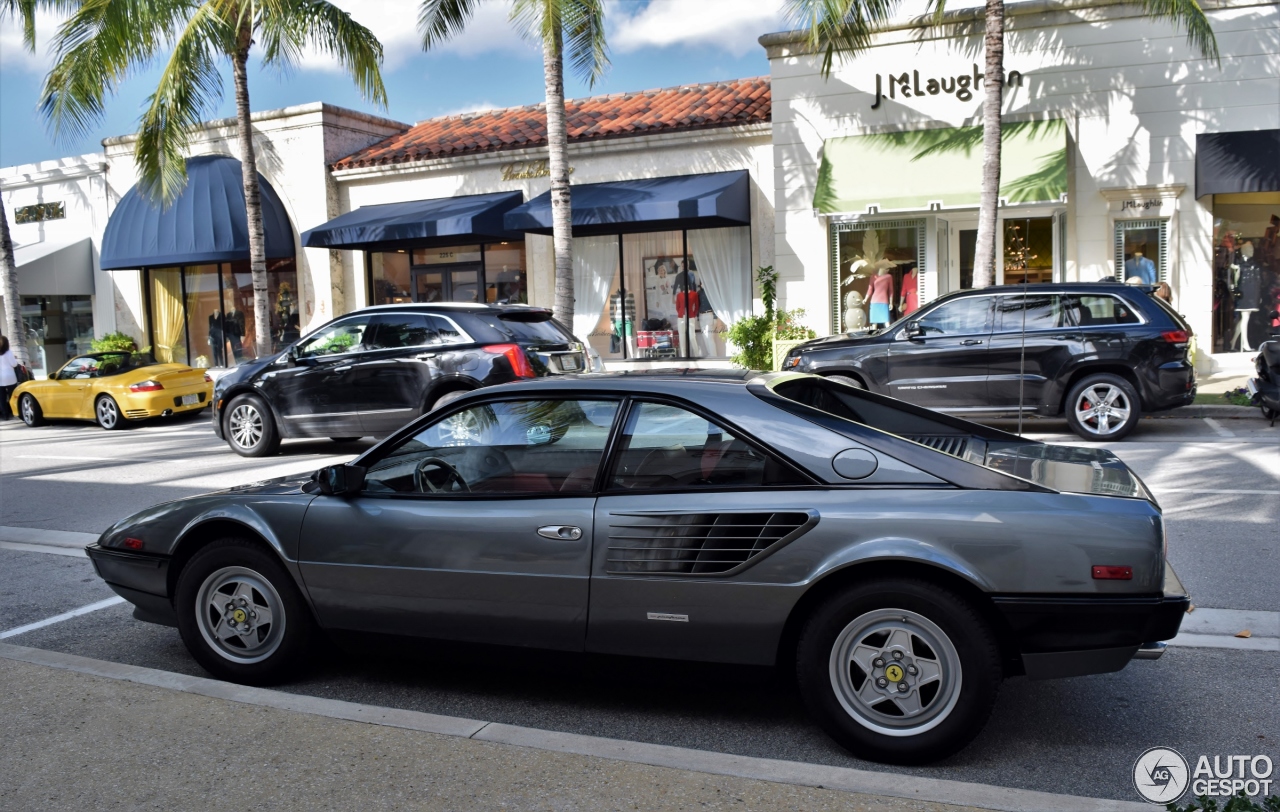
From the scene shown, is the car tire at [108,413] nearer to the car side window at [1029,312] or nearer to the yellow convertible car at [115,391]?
the yellow convertible car at [115,391]

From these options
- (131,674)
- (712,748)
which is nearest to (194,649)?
(131,674)

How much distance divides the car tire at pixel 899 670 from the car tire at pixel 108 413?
16.6m

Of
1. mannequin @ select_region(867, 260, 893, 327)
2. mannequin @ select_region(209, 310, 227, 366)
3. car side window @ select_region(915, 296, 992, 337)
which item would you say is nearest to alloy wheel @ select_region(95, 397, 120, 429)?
mannequin @ select_region(209, 310, 227, 366)

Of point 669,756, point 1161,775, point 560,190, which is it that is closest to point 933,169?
point 560,190

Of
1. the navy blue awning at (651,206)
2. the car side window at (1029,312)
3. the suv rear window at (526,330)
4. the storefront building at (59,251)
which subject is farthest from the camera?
the storefront building at (59,251)

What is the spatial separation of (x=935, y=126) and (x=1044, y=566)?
51.2 ft

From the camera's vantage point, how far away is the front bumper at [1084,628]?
11.5 feet

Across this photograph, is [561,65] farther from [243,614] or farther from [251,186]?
[243,614]

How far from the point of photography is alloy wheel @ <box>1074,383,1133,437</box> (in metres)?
11.6

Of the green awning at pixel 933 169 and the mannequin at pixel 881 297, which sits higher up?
the green awning at pixel 933 169

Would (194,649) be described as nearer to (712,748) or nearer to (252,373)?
(712,748)

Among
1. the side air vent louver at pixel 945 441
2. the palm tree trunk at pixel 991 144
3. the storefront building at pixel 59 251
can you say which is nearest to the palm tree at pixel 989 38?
the palm tree trunk at pixel 991 144

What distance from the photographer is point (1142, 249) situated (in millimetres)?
17188

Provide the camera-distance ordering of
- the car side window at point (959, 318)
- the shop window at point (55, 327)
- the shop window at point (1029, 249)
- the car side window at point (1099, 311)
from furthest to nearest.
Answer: the shop window at point (55, 327), the shop window at point (1029, 249), the car side window at point (959, 318), the car side window at point (1099, 311)
